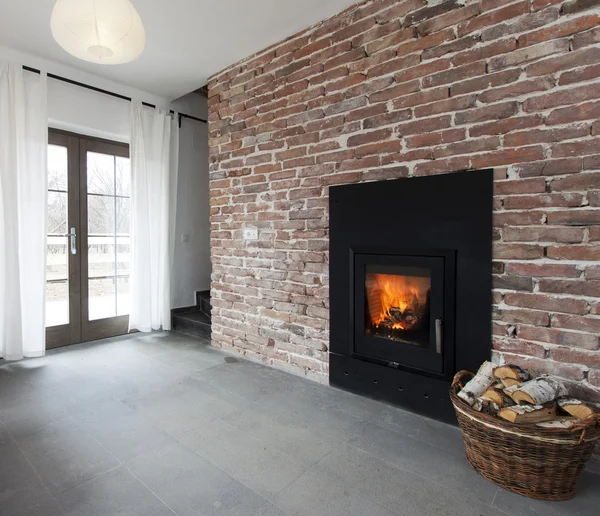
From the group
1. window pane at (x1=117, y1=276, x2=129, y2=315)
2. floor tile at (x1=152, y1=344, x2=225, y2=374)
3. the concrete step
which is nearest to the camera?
floor tile at (x1=152, y1=344, x2=225, y2=374)

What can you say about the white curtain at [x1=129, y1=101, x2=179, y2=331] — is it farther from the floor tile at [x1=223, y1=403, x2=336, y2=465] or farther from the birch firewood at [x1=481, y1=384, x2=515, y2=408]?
the birch firewood at [x1=481, y1=384, x2=515, y2=408]

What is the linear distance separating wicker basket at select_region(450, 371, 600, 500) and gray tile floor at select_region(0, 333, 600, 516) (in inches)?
Result: 2.3

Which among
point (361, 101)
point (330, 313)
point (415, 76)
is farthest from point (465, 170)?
point (330, 313)

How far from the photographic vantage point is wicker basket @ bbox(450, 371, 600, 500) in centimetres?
142

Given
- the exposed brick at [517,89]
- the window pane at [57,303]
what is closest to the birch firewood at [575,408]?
the exposed brick at [517,89]

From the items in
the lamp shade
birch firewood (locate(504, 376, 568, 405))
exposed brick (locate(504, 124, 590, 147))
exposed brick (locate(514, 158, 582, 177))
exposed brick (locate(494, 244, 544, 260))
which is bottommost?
birch firewood (locate(504, 376, 568, 405))

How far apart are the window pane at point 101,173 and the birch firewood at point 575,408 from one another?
159 inches

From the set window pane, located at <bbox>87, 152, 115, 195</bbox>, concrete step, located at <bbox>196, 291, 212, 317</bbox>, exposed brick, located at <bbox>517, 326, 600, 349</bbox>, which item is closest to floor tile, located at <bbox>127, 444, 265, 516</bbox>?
exposed brick, located at <bbox>517, 326, 600, 349</bbox>

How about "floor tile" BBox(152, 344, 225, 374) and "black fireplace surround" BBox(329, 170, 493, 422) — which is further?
"floor tile" BBox(152, 344, 225, 374)

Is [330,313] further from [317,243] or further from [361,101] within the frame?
[361,101]

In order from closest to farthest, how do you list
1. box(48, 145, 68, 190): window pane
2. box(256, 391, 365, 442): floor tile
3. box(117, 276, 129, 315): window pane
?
box(256, 391, 365, 442): floor tile
box(48, 145, 68, 190): window pane
box(117, 276, 129, 315): window pane

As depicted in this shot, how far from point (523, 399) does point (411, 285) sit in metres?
0.85

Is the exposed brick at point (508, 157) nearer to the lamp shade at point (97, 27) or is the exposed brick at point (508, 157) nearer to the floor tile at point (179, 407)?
the lamp shade at point (97, 27)

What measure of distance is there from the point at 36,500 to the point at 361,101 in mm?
2631
